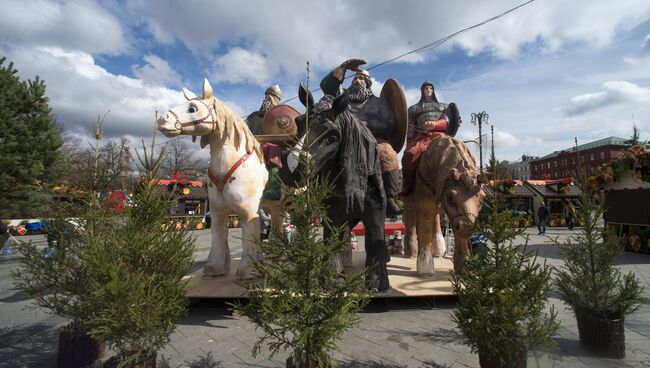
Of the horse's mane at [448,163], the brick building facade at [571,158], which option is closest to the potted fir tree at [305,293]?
the horse's mane at [448,163]

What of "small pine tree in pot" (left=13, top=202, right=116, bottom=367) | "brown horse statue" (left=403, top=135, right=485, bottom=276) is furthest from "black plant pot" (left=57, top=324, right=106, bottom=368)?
"brown horse statue" (left=403, top=135, right=485, bottom=276)

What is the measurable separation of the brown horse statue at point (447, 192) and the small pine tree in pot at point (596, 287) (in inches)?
41.4

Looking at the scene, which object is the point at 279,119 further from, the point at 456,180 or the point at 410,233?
the point at 410,233

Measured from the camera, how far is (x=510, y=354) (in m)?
2.28

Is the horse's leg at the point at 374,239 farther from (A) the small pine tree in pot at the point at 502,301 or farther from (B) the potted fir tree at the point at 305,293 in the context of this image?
(B) the potted fir tree at the point at 305,293

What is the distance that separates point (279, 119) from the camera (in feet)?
18.8

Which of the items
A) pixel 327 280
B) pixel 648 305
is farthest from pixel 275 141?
pixel 648 305

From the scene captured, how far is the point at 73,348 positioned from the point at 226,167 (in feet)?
8.32

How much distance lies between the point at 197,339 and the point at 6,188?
32.4 feet

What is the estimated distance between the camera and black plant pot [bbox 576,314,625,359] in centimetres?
302

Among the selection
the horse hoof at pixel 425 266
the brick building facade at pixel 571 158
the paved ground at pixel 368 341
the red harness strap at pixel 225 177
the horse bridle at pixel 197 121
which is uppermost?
the brick building facade at pixel 571 158

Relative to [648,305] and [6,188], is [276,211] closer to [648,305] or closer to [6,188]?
[648,305]

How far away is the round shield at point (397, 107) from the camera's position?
15.5ft

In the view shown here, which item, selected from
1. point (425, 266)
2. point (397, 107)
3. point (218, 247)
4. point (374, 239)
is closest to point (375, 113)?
point (397, 107)
